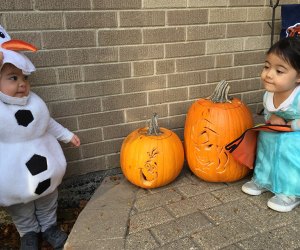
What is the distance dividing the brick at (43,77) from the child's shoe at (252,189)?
5.74 feet

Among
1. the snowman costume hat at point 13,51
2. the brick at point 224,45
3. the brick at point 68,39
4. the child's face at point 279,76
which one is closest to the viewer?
the snowman costume hat at point 13,51

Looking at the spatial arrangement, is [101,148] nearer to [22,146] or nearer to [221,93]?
[22,146]

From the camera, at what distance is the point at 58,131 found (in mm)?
2457

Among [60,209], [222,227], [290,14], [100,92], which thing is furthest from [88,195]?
[290,14]

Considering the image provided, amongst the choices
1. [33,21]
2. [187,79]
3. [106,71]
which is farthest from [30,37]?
[187,79]

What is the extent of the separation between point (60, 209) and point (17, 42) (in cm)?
156

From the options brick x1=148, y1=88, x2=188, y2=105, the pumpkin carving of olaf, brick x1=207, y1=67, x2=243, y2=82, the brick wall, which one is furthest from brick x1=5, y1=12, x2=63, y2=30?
brick x1=207, y1=67, x2=243, y2=82

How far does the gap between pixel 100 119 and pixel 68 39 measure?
0.72m

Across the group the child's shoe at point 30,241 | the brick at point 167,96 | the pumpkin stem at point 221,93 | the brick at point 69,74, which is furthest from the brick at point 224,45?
the child's shoe at point 30,241

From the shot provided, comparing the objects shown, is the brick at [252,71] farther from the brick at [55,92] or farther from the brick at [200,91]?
the brick at [55,92]

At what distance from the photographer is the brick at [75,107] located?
2.69 metres

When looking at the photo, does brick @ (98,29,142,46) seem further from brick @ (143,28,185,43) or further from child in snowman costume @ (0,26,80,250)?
child in snowman costume @ (0,26,80,250)

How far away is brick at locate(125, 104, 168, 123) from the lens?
9.75 feet

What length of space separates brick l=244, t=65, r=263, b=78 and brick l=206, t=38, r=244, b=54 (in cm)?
23
